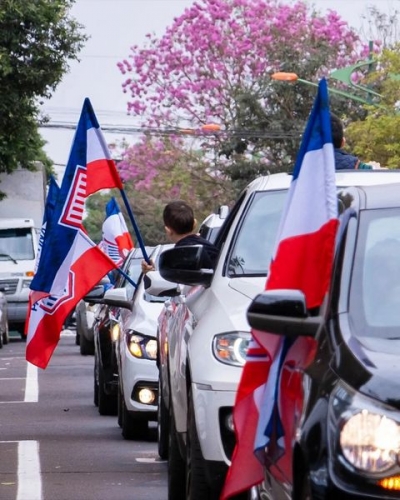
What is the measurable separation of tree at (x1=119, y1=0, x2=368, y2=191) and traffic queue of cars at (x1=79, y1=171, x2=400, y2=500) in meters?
35.8

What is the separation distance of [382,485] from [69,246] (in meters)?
7.98

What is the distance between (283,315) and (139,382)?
731 centimetres

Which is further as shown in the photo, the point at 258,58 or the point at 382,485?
the point at 258,58

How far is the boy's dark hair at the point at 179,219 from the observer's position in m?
10.6

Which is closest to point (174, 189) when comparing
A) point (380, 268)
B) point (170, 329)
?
point (170, 329)

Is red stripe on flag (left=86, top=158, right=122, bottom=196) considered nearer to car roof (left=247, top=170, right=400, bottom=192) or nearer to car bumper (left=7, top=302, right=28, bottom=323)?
car roof (left=247, top=170, right=400, bottom=192)

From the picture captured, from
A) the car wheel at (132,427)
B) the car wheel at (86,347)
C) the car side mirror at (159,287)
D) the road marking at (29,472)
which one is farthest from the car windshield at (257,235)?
the car wheel at (86,347)

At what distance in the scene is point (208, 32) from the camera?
4516 centimetres

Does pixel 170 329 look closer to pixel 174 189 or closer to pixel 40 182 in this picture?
pixel 40 182

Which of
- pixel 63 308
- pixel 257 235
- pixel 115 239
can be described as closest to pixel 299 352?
pixel 257 235

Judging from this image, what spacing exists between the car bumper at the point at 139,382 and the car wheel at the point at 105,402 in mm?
2606

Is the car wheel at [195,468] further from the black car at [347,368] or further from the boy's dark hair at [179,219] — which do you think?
the boy's dark hair at [179,219]

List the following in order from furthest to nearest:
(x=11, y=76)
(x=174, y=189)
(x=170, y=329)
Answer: (x=174, y=189) < (x=11, y=76) < (x=170, y=329)

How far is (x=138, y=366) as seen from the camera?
12.5m
